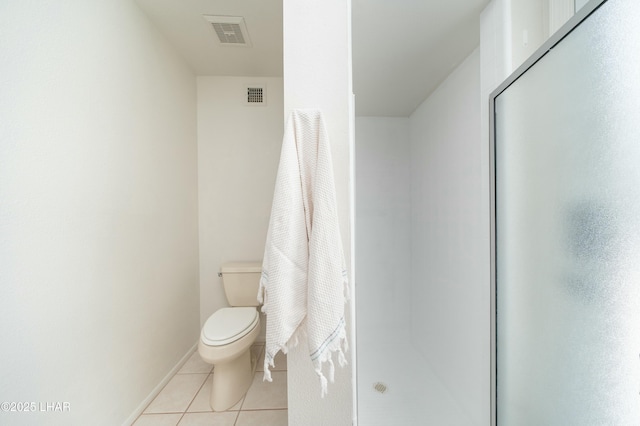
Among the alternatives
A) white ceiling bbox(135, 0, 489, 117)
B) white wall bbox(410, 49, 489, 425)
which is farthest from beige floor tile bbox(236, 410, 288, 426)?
white ceiling bbox(135, 0, 489, 117)

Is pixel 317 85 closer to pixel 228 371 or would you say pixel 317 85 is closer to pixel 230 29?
pixel 230 29

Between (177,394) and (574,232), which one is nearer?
(574,232)

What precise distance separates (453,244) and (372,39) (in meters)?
1.43

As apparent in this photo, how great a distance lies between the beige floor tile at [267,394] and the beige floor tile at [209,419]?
0.09 meters

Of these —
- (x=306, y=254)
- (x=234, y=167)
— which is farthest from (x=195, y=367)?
(x=306, y=254)

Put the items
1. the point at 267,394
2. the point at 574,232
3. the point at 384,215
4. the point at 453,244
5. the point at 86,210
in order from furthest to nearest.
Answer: the point at 384,215 < the point at 453,244 < the point at 267,394 < the point at 86,210 < the point at 574,232

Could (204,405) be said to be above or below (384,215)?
below

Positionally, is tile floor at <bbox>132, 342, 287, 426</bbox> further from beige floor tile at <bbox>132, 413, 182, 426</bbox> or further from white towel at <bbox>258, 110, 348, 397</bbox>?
white towel at <bbox>258, 110, 348, 397</bbox>

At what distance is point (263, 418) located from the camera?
1444 millimetres

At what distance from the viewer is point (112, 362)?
4.20ft

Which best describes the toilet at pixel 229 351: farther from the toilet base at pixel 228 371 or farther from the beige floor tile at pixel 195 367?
the beige floor tile at pixel 195 367

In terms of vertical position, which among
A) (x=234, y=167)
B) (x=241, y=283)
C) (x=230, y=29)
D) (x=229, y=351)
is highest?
(x=230, y=29)

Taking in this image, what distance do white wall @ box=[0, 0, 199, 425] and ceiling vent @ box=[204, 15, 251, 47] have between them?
0.40m

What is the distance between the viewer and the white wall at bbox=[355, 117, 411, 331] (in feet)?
8.79
